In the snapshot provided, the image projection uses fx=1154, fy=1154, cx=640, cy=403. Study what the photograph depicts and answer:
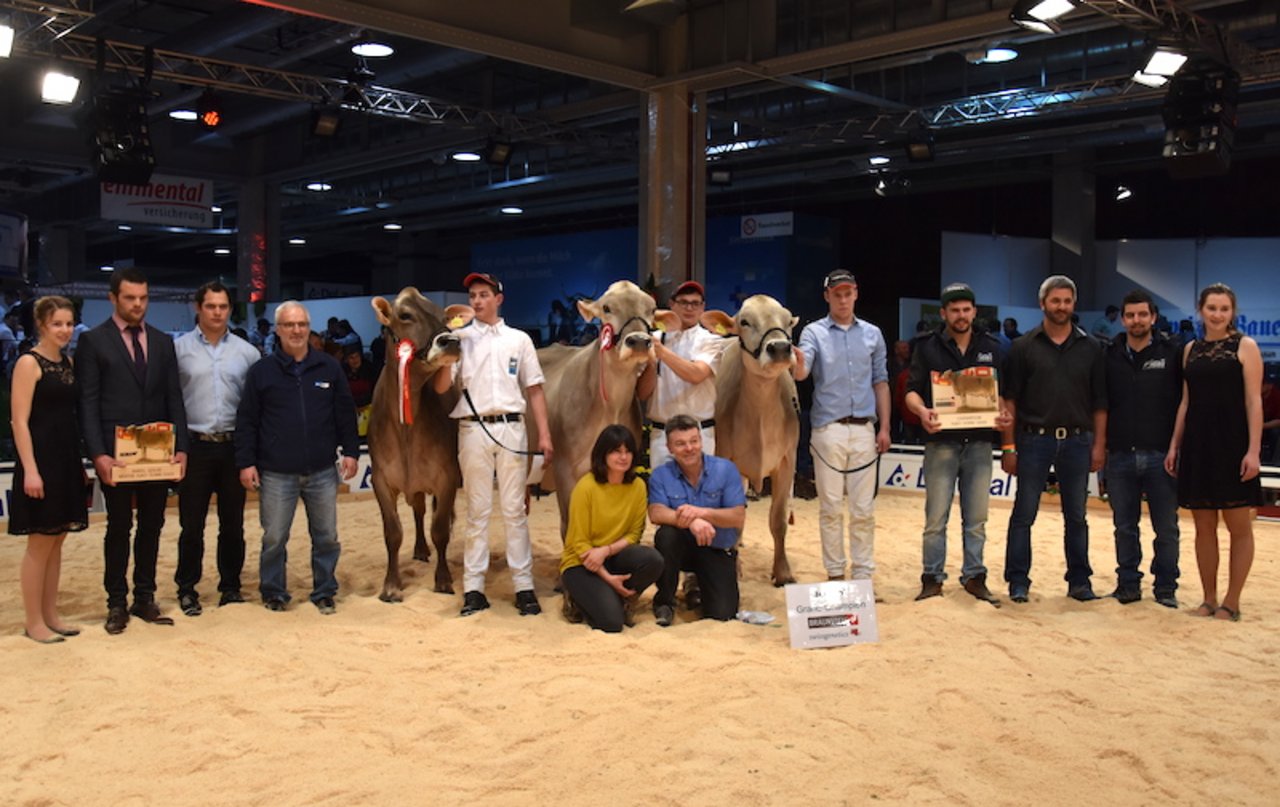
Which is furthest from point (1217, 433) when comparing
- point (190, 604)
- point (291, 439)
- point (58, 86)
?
point (58, 86)

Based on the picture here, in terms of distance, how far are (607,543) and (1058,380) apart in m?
2.69

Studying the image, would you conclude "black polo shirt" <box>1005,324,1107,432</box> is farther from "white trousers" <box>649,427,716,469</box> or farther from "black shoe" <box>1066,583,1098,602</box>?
"white trousers" <box>649,427,716,469</box>

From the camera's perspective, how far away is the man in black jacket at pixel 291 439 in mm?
6234

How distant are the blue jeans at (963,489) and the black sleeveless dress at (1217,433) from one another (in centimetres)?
106

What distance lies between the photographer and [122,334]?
588 centimetres

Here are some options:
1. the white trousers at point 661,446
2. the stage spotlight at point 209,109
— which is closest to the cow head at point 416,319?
the white trousers at point 661,446

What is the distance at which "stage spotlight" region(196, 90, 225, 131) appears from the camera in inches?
528

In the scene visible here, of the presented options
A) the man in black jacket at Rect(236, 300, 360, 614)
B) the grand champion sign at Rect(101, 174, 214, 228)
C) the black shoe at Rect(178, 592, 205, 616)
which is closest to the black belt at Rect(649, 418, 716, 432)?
the man in black jacket at Rect(236, 300, 360, 614)

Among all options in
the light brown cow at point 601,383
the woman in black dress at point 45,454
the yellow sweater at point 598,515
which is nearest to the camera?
the woman in black dress at point 45,454

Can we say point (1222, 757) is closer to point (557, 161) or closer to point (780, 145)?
point (780, 145)

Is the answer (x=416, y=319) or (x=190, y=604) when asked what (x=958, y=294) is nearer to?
(x=416, y=319)

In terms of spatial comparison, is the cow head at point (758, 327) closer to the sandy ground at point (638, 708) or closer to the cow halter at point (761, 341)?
the cow halter at point (761, 341)

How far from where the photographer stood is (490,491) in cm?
642

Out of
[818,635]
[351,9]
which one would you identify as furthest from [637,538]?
[351,9]
